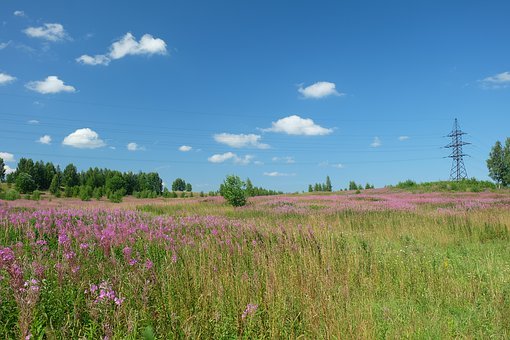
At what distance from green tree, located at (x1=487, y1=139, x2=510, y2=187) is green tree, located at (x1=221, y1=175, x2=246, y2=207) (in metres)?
64.8

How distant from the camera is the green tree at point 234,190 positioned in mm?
22984

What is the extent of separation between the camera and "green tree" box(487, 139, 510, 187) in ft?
217

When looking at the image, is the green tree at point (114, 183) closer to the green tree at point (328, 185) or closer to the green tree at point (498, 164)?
the green tree at point (328, 185)

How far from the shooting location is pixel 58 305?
3.27 metres

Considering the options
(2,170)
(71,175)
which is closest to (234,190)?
(71,175)

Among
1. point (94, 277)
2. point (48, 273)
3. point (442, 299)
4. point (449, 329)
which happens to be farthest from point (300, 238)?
point (48, 273)

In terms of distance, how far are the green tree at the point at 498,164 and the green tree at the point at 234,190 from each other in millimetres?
64757

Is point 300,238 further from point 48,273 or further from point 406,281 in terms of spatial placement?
point 48,273

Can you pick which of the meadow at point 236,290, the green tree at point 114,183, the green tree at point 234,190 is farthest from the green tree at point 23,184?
the meadow at point 236,290

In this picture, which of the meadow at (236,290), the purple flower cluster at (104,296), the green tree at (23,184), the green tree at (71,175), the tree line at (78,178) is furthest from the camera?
the green tree at (71,175)

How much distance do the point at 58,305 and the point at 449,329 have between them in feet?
13.8

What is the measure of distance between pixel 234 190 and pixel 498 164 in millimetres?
67520

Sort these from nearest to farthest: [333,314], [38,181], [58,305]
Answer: [58,305] < [333,314] < [38,181]

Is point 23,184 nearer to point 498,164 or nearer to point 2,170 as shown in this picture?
point 2,170
